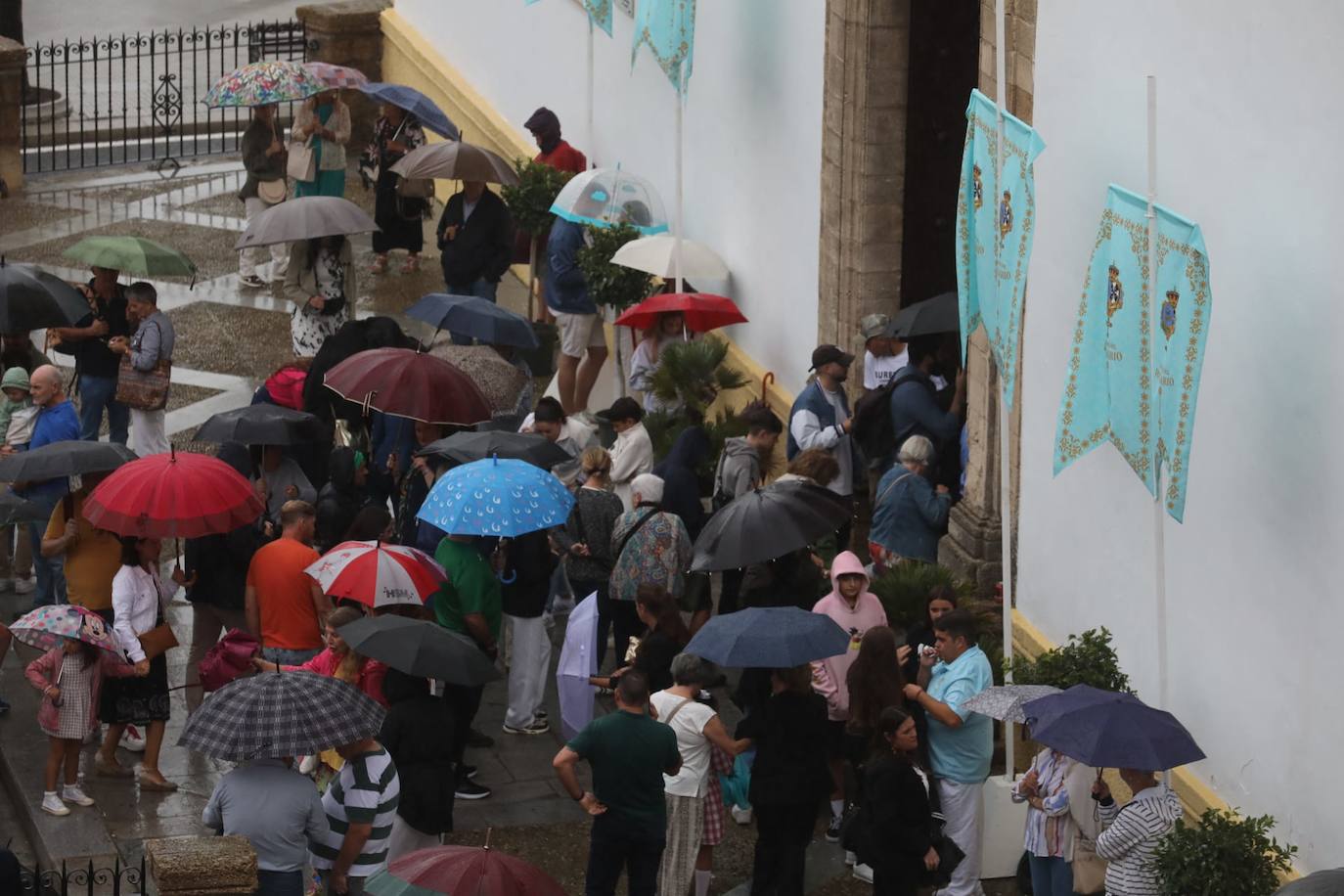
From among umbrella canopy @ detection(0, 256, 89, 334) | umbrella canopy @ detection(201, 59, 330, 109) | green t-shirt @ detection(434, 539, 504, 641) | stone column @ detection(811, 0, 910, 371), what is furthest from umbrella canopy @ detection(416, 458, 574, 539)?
umbrella canopy @ detection(201, 59, 330, 109)

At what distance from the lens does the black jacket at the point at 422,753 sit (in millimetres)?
9953

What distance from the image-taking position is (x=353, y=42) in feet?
82.6

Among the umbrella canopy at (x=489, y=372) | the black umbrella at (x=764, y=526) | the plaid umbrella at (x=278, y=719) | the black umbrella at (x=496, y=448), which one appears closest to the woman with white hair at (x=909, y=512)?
the black umbrella at (x=764, y=526)

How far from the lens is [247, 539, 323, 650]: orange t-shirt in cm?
1159

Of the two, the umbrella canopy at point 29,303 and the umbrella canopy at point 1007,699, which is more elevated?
the umbrella canopy at point 29,303

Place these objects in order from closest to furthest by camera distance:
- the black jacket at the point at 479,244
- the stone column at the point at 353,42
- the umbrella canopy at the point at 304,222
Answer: the umbrella canopy at the point at 304,222, the black jacket at the point at 479,244, the stone column at the point at 353,42

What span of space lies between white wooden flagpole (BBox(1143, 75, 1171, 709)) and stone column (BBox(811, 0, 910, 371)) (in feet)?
14.7

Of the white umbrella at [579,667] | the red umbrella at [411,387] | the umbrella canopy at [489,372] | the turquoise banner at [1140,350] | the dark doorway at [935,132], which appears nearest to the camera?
the turquoise banner at [1140,350]

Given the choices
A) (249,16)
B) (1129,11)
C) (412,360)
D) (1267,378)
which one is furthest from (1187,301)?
(249,16)

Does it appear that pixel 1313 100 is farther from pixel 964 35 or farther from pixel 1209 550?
pixel 964 35

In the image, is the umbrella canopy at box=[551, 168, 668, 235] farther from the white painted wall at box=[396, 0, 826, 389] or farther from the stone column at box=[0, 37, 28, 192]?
the stone column at box=[0, 37, 28, 192]

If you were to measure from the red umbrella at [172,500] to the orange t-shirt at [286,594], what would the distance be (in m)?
0.29

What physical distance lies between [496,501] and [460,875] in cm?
343

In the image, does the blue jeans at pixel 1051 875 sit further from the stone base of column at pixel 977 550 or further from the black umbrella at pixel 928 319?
the black umbrella at pixel 928 319
